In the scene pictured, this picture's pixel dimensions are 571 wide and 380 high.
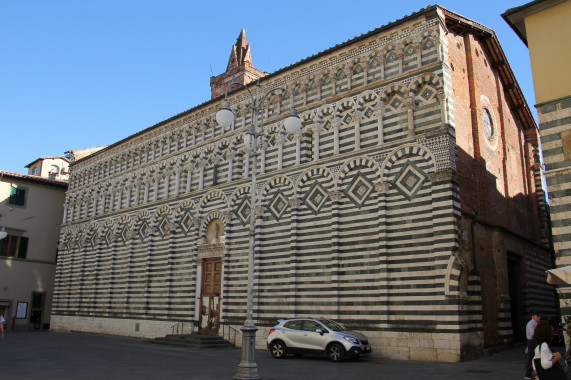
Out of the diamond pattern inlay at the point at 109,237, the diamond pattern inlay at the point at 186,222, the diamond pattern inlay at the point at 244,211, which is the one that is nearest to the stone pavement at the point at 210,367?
the diamond pattern inlay at the point at 244,211

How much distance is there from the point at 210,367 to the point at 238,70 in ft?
90.0

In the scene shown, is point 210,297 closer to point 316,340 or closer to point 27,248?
point 316,340

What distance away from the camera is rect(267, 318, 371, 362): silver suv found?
1489cm

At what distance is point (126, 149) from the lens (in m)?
30.7

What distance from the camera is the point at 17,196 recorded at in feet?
117

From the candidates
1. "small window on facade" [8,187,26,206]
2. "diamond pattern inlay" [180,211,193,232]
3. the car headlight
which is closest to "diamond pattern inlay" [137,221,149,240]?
"diamond pattern inlay" [180,211,193,232]

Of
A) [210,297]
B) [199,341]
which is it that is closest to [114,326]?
[210,297]

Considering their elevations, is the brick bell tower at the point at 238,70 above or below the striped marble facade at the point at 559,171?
above

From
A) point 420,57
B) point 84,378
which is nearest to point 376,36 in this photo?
point 420,57

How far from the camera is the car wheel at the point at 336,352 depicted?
48.8 feet

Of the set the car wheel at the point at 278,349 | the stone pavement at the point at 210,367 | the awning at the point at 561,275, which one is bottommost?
the stone pavement at the point at 210,367

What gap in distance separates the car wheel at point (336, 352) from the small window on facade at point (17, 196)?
2944cm

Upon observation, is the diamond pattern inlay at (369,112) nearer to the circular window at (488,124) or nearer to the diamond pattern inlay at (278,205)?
the diamond pattern inlay at (278,205)

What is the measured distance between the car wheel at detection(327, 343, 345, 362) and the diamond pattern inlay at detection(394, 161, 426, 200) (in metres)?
5.44
